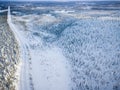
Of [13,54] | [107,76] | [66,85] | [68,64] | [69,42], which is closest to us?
[66,85]

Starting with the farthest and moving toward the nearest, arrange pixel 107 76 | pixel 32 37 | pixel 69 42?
pixel 32 37 < pixel 69 42 < pixel 107 76

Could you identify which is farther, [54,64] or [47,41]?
[47,41]

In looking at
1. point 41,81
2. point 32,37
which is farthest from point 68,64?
point 32,37

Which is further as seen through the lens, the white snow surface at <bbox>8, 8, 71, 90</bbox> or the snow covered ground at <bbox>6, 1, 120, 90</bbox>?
the snow covered ground at <bbox>6, 1, 120, 90</bbox>

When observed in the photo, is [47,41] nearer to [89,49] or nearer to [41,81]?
[89,49]

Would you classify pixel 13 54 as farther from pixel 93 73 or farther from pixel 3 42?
pixel 93 73

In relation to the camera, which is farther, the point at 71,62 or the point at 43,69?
the point at 71,62

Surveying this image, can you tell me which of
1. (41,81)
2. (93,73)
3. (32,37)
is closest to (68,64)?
(93,73)

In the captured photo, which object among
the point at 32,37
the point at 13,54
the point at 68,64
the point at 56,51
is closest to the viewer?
the point at 68,64

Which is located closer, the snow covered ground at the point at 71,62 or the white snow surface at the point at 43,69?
the white snow surface at the point at 43,69
